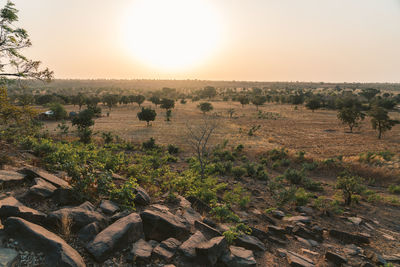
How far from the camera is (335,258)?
25.6 feet

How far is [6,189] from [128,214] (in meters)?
4.05

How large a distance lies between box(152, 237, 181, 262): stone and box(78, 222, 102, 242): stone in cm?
160

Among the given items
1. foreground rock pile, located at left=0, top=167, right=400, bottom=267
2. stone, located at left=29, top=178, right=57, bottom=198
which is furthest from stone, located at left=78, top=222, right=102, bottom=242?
stone, located at left=29, top=178, right=57, bottom=198

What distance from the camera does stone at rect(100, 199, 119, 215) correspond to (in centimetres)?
700

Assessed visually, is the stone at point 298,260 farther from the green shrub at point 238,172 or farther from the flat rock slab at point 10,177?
the green shrub at point 238,172

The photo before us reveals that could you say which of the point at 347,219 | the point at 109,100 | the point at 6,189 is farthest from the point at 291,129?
the point at 109,100

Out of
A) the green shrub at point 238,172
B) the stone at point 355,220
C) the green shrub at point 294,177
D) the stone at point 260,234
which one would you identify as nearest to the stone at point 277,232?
the stone at point 260,234

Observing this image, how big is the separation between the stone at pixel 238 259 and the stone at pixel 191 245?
2.70ft

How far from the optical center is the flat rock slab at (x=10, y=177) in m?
7.32

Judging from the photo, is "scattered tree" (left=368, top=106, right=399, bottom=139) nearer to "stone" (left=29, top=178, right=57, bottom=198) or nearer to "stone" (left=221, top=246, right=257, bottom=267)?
"stone" (left=221, top=246, right=257, bottom=267)

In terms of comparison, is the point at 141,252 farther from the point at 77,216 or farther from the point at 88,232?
the point at 77,216

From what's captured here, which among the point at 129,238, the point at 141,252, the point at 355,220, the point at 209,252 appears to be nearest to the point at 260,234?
the point at 209,252

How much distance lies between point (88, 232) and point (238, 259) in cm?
408

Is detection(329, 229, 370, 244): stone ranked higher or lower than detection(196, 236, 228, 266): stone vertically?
lower
